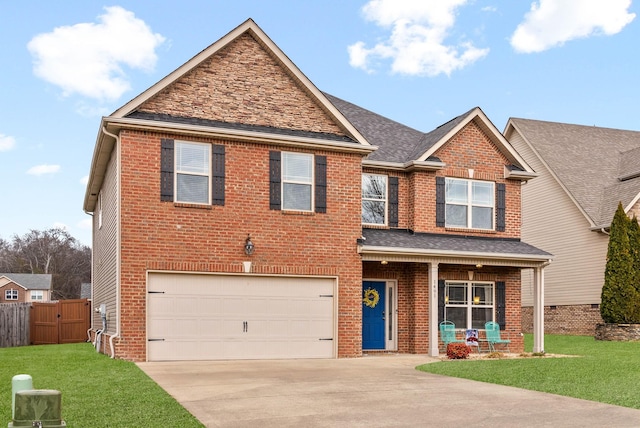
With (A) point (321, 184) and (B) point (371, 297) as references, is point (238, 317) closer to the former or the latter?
(A) point (321, 184)

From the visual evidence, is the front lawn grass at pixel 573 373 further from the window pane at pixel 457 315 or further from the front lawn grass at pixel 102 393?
the front lawn grass at pixel 102 393

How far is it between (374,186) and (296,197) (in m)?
3.32

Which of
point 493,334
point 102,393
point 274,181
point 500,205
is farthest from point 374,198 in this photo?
point 102,393

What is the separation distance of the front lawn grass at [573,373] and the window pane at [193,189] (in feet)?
21.4

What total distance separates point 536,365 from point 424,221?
6.24 m

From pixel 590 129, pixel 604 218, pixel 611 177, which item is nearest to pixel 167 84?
pixel 604 218

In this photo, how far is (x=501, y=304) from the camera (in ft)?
69.6

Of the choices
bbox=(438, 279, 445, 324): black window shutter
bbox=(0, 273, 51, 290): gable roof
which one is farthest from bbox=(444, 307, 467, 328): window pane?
bbox=(0, 273, 51, 290): gable roof

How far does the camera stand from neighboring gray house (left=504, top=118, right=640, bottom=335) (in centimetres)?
2847

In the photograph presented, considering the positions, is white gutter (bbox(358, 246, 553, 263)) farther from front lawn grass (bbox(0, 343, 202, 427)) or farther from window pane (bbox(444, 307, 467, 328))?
front lawn grass (bbox(0, 343, 202, 427))

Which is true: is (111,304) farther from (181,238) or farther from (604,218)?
(604,218)

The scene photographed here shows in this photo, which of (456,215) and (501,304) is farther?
(501,304)

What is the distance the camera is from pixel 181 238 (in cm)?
1675

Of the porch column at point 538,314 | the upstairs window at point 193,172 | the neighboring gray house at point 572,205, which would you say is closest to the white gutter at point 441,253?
the porch column at point 538,314
